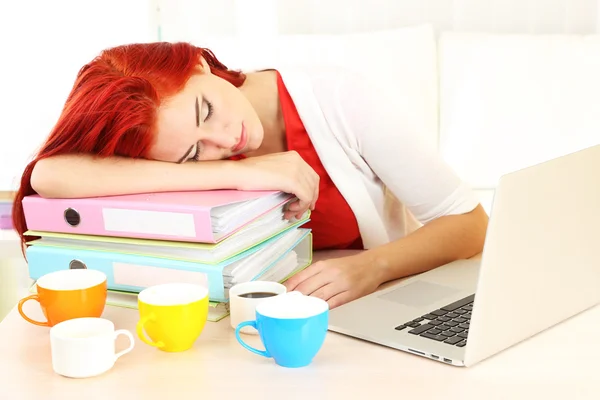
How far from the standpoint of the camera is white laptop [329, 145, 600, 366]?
2.55ft

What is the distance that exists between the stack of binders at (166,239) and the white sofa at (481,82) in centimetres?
133

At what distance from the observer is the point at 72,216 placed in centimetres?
107

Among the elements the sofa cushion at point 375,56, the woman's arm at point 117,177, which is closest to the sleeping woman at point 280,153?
the woman's arm at point 117,177

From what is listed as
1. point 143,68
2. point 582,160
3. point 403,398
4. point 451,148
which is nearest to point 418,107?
point 451,148

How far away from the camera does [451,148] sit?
2420 mm

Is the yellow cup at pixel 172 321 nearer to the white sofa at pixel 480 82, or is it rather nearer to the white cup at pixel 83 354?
the white cup at pixel 83 354

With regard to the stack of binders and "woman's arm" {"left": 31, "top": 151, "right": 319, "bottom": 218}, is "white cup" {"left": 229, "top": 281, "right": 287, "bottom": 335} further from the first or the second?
"woman's arm" {"left": 31, "top": 151, "right": 319, "bottom": 218}

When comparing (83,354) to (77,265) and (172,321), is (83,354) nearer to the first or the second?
(172,321)

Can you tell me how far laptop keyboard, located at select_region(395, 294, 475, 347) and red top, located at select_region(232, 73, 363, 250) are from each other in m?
0.41

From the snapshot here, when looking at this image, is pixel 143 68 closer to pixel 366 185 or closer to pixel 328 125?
pixel 328 125

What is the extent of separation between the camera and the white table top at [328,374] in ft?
2.52

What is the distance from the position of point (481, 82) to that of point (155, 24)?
120cm

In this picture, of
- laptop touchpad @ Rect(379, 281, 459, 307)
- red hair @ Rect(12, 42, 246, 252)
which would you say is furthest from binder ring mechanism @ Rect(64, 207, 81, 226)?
laptop touchpad @ Rect(379, 281, 459, 307)

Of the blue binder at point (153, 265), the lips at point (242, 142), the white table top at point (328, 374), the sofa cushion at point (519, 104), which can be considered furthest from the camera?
the sofa cushion at point (519, 104)
